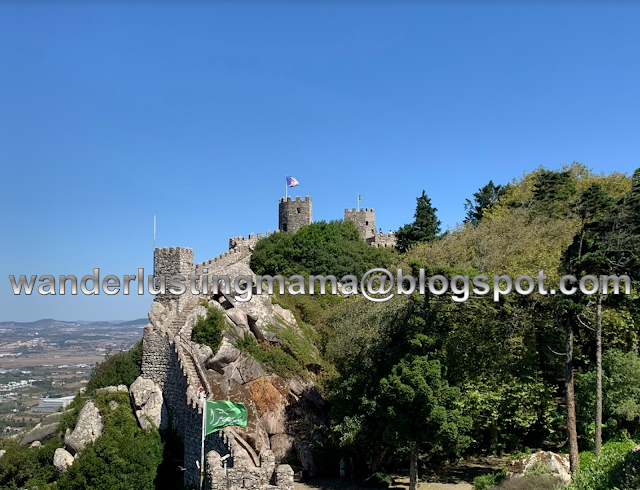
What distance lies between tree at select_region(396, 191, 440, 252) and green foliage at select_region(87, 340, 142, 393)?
22.2 metres

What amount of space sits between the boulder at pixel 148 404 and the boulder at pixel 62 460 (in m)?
2.52

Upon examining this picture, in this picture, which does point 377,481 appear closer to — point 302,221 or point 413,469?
point 413,469

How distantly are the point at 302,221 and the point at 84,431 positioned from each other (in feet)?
95.4

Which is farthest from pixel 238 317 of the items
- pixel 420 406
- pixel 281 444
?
pixel 420 406

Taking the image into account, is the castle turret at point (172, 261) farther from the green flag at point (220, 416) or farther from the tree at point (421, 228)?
the tree at point (421, 228)

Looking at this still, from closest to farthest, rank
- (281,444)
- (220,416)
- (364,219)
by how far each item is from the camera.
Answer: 1. (220,416)
2. (281,444)
3. (364,219)

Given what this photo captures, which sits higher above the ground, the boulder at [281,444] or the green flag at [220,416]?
the green flag at [220,416]

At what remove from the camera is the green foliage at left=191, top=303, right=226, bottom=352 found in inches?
888

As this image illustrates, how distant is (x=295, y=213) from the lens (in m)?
47.3

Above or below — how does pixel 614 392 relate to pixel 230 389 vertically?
above

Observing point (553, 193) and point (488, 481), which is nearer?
point (488, 481)

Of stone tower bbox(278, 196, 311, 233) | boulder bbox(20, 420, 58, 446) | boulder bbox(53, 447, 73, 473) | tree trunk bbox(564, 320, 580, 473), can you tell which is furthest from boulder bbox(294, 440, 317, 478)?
stone tower bbox(278, 196, 311, 233)

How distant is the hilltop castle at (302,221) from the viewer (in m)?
41.1

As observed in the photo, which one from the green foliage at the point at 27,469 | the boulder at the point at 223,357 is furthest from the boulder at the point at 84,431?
the boulder at the point at 223,357
